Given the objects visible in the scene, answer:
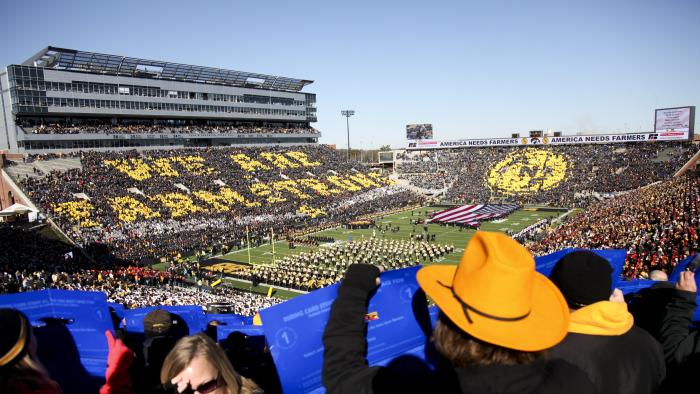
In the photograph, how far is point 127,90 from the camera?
50.8m

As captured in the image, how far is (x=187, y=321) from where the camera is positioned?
4.95 m

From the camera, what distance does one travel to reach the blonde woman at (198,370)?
2.14 meters

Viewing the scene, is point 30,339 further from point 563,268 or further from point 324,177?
point 324,177

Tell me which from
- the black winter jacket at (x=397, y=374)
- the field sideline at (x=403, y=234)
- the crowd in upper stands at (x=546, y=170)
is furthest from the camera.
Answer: the crowd in upper stands at (x=546, y=170)

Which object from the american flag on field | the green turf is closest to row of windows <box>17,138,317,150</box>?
the green turf

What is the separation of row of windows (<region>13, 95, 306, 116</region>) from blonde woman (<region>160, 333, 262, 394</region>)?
51340 millimetres

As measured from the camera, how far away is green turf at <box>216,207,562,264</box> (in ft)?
95.7

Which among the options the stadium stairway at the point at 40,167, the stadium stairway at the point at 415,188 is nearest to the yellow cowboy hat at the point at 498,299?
the stadium stairway at the point at 40,167

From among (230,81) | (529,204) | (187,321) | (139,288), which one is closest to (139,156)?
(230,81)

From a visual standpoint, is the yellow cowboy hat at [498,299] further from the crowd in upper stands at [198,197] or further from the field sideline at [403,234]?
the crowd in upper stands at [198,197]

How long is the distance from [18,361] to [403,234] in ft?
110

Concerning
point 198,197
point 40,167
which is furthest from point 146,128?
point 198,197

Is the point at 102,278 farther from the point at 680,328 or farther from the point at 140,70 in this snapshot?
the point at 140,70

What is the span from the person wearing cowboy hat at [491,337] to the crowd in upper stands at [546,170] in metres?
48.5
